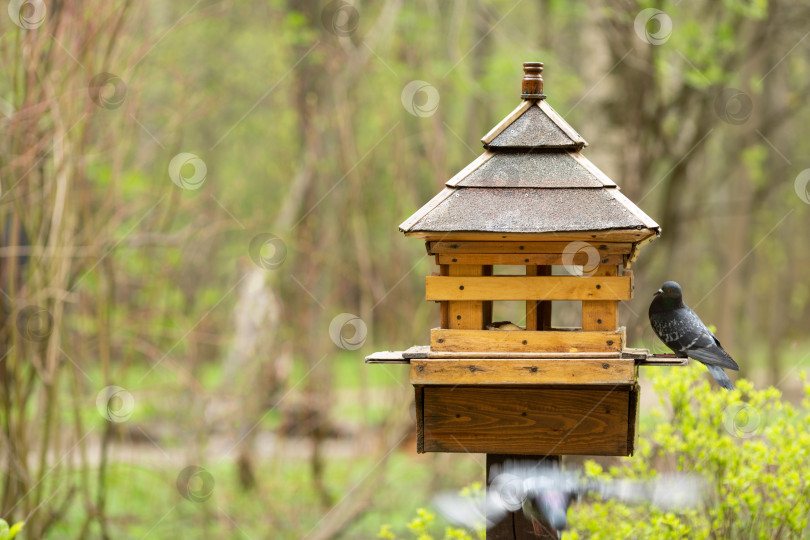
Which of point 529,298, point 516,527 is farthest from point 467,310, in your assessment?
point 516,527

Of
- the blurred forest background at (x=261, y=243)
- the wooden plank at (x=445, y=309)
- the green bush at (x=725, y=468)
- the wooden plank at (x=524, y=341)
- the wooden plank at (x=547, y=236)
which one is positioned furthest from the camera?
the blurred forest background at (x=261, y=243)

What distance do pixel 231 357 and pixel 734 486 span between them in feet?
18.2

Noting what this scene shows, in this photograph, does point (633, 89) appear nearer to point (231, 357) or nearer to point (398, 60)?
point (398, 60)

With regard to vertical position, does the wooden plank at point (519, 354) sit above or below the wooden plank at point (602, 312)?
below

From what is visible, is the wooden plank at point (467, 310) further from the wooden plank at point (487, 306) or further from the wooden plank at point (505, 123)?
the wooden plank at point (505, 123)

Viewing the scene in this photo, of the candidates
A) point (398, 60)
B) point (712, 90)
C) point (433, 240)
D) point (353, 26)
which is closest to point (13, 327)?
point (433, 240)

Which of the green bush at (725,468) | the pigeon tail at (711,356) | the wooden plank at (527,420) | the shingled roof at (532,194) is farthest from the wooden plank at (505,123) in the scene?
the green bush at (725,468)

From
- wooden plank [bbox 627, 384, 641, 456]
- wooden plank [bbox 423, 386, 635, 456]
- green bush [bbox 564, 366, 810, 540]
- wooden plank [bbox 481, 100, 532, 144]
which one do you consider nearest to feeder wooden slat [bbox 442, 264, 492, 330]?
wooden plank [bbox 423, 386, 635, 456]

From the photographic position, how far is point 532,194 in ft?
9.56

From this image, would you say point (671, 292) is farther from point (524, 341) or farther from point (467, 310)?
point (467, 310)

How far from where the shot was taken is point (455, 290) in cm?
296

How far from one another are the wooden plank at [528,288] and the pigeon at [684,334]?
28 centimetres

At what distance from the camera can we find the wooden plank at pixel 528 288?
289cm

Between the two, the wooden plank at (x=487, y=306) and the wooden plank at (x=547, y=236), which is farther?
the wooden plank at (x=487, y=306)
